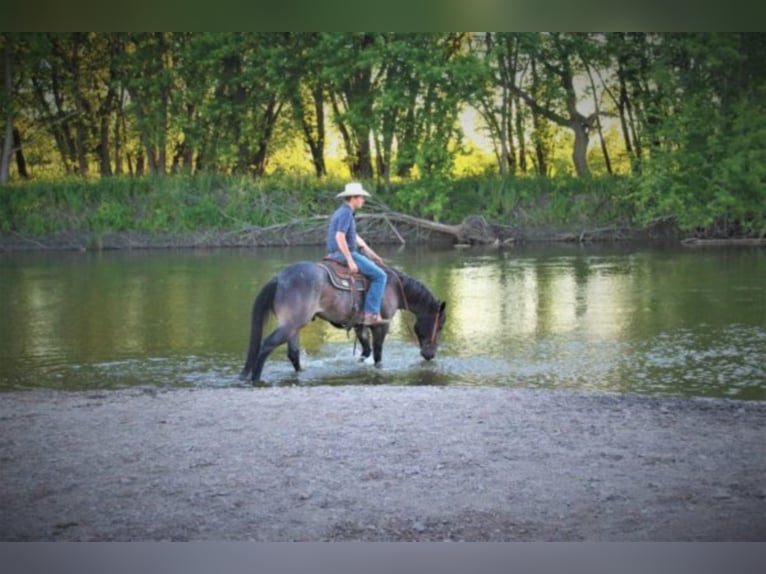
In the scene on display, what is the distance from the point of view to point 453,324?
36.3 feet

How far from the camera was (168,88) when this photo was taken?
27.6 feet

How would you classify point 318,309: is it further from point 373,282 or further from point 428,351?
point 428,351

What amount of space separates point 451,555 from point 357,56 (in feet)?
17.5

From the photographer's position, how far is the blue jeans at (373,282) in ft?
27.4

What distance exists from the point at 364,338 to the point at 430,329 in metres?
0.56

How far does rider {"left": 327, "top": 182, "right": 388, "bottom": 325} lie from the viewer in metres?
7.91

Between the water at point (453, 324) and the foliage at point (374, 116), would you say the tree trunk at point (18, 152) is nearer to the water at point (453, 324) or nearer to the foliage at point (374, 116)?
the foliage at point (374, 116)

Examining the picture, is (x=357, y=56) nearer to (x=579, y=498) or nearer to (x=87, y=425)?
(x=87, y=425)

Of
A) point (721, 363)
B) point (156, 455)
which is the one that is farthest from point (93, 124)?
point (721, 363)

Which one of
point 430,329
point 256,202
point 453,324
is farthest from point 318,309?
point 256,202

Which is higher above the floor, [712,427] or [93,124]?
[93,124]

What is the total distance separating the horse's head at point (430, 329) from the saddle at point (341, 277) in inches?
27.7

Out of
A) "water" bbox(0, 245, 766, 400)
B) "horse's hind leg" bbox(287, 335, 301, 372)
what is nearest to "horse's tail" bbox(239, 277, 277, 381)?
"water" bbox(0, 245, 766, 400)

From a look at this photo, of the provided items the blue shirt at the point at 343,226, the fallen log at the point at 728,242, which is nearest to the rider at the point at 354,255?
the blue shirt at the point at 343,226
